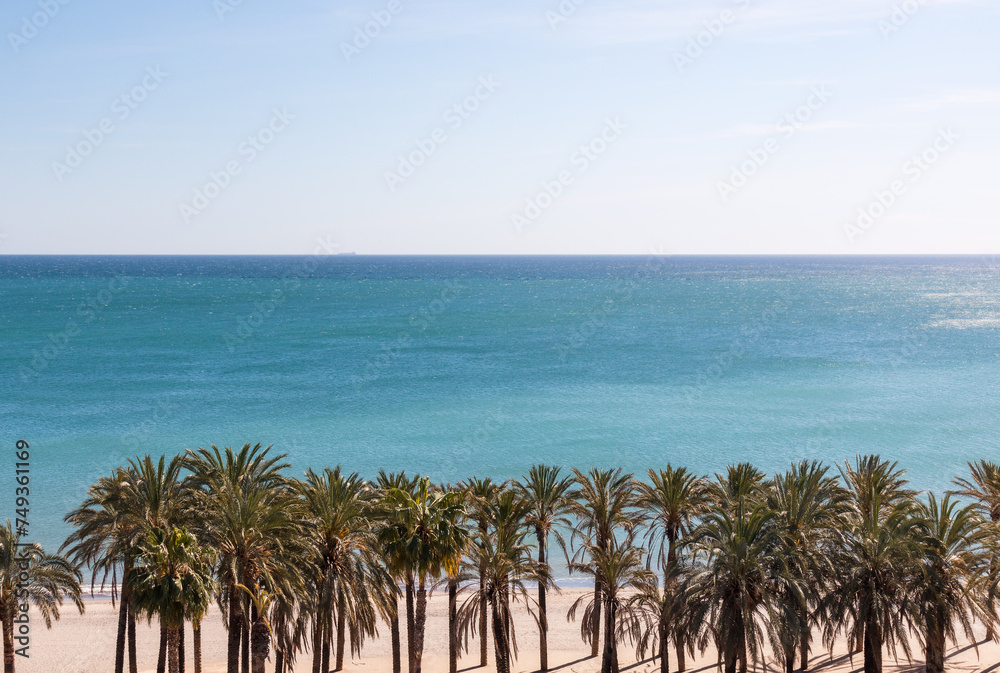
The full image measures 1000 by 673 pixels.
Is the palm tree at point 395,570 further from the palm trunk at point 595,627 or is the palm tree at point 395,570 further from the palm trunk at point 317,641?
the palm trunk at point 595,627

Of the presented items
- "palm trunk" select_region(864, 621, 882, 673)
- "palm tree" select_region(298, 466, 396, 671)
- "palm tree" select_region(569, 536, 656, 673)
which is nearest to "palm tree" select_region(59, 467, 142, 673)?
"palm tree" select_region(298, 466, 396, 671)

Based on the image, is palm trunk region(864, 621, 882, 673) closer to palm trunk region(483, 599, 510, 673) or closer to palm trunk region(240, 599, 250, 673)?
palm trunk region(483, 599, 510, 673)

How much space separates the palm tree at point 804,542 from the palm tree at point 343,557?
13.8 metres

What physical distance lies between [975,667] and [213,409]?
74.1 metres

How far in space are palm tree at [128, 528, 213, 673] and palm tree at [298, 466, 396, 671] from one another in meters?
4.25

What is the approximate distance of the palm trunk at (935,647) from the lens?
25688mm

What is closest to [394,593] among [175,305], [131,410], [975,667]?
[975,667]

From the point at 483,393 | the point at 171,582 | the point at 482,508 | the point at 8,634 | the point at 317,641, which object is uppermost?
the point at 483,393

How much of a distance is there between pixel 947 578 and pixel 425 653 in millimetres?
22525

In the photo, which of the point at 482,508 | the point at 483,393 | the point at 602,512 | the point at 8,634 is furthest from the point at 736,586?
the point at 483,393

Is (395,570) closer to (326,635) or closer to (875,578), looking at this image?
(326,635)

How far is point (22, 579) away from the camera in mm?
26922

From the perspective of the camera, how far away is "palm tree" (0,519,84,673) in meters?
26.5

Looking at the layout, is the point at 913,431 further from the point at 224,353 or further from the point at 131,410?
the point at 224,353
